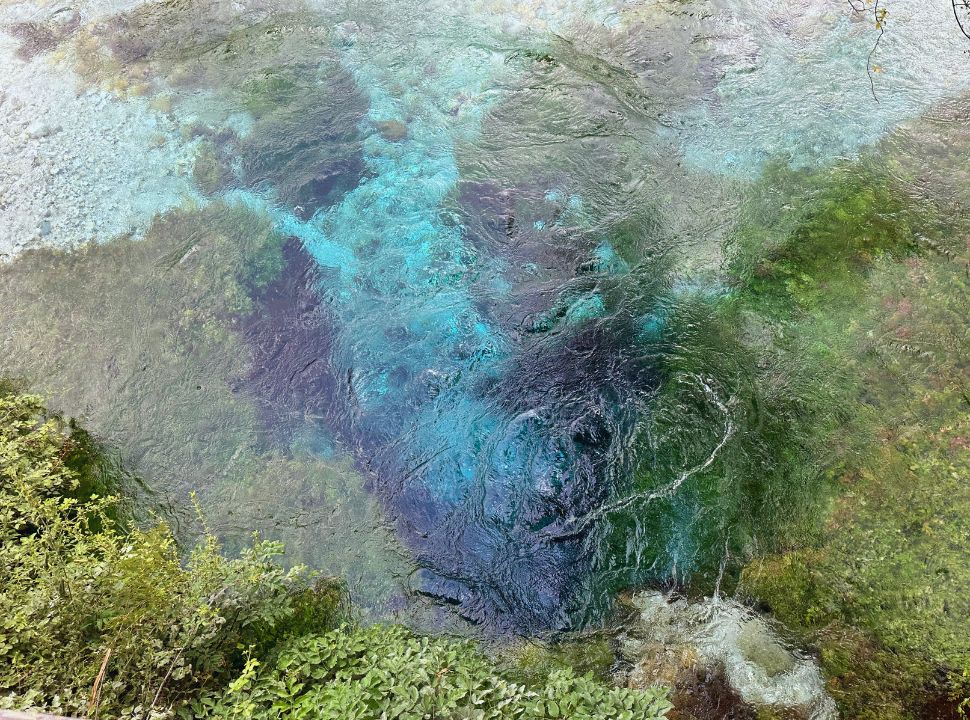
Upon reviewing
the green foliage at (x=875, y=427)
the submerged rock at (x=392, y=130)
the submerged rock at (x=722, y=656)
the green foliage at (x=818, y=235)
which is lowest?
the submerged rock at (x=722, y=656)

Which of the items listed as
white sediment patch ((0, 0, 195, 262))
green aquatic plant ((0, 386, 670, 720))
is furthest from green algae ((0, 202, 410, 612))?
green aquatic plant ((0, 386, 670, 720))

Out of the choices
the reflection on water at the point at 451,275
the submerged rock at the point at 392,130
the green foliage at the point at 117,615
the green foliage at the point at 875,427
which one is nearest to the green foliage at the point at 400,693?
the green foliage at the point at 117,615

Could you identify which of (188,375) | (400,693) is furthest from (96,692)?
(188,375)

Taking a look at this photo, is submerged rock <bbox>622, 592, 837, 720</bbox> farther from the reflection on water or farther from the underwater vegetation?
the reflection on water

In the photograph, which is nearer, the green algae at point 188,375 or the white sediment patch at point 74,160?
the green algae at point 188,375

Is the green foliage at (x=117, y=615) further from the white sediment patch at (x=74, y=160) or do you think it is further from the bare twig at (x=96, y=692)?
the white sediment patch at (x=74, y=160)

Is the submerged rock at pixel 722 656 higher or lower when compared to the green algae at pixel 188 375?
lower

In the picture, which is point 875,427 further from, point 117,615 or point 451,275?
point 117,615
